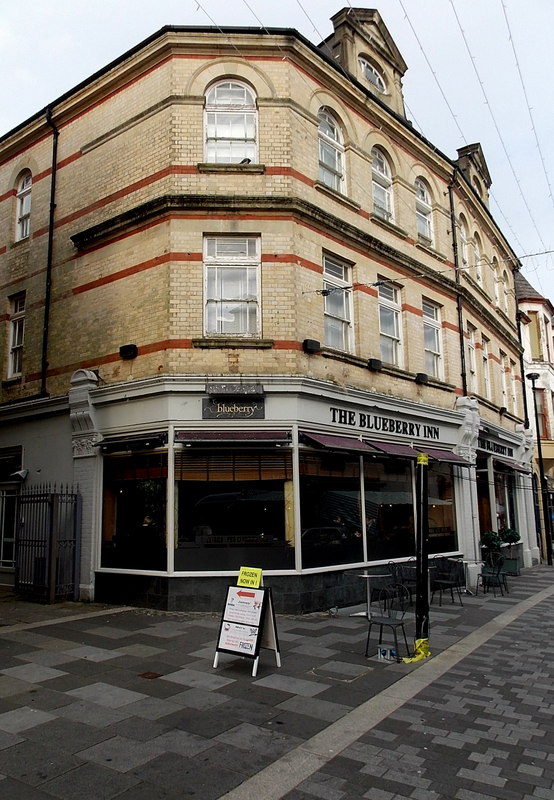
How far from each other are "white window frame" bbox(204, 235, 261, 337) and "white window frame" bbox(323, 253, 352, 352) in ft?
5.82

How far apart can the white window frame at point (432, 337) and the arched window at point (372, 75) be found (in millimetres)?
6405

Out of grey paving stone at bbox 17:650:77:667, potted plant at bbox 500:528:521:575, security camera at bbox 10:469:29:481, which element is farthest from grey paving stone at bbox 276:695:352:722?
potted plant at bbox 500:528:521:575

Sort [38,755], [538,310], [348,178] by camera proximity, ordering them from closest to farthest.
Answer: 1. [38,755]
2. [348,178]
3. [538,310]

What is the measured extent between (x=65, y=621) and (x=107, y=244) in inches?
324

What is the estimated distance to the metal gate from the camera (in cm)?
1231

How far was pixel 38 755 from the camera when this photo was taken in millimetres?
4980

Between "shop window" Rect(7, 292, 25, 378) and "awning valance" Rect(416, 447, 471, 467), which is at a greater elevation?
"shop window" Rect(7, 292, 25, 378)

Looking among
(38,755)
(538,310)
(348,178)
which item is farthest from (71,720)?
(538,310)

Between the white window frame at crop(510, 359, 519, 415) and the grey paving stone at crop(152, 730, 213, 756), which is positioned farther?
the white window frame at crop(510, 359, 519, 415)

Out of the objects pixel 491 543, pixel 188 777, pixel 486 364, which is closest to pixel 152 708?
pixel 188 777

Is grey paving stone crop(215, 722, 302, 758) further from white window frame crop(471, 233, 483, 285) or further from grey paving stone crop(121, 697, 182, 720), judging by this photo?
white window frame crop(471, 233, 483, 285)

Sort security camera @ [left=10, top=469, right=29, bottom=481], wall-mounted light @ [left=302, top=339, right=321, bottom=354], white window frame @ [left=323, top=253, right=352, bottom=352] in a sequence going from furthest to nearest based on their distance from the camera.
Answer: security camera @ [left=10, top=469, right=29, bottom=481]
white window frame @ [left=323, top=253, right=352, bottom=352]
wall-mounted light @ [left=302, top=339, right=321, bottom=354]

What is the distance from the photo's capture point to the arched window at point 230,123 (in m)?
13.0

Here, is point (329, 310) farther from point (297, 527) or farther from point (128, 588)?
point (128, 588)
